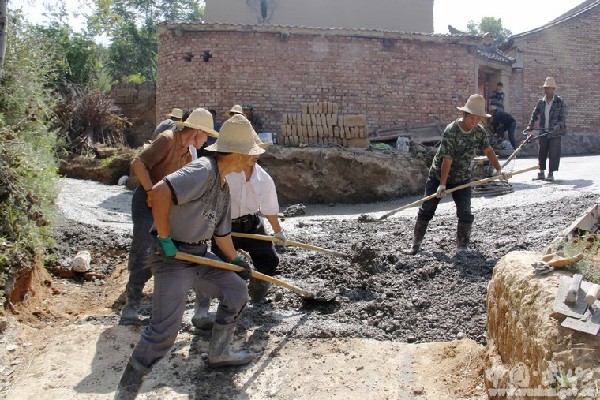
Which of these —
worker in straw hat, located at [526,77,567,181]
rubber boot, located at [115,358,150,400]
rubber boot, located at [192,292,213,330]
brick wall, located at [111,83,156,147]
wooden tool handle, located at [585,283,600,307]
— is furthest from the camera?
brick wall, located at [111,83,156,147]

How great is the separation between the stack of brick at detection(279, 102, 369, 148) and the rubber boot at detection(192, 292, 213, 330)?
8837 millimetres

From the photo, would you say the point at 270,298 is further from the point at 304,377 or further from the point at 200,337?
the point at 304,377

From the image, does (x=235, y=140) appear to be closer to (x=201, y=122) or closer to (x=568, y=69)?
(x=201, y=122)

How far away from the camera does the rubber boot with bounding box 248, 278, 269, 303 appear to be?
5.89 meters

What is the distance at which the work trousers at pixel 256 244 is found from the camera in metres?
5.60

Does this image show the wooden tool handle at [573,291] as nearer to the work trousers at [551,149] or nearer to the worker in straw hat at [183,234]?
the worker in straw hat at [183,234]

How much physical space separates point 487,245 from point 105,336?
4.62 metres

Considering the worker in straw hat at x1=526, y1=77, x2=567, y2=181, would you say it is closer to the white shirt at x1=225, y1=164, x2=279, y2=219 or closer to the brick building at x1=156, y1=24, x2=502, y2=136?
the brick building at x1=156, y1=24, x2=502, y2=136

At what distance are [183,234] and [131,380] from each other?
1.01m

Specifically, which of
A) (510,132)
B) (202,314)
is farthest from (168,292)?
(510,132)

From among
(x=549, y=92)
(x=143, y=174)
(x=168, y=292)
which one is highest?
(x=549, y=92)

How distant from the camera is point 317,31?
1538 centimetres

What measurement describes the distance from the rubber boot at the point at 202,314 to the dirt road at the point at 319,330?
0.11 m

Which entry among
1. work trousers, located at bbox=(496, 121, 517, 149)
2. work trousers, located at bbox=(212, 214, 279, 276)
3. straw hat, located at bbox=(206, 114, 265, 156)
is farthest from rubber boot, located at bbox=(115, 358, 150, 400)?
work trousers, located at bbox=(496, 121, 517, 149)
